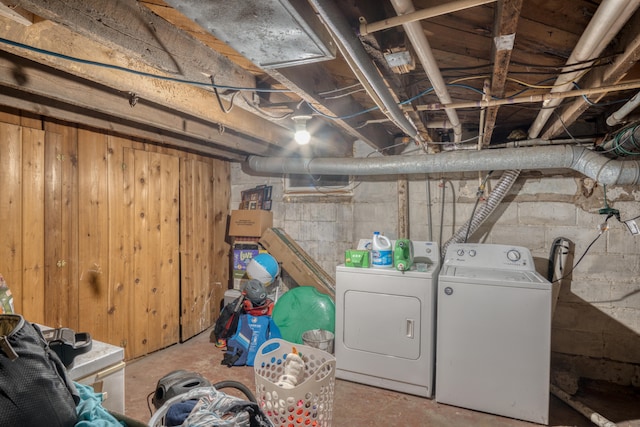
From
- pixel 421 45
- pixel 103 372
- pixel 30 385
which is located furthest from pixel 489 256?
pixel 30 385

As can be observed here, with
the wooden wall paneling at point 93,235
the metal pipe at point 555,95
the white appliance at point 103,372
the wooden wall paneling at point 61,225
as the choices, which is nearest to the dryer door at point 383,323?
the metal pipe at point 555,95

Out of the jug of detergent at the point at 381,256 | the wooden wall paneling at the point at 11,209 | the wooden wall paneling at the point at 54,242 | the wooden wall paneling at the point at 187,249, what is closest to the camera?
the wooden wall paneling at the point at 11,209

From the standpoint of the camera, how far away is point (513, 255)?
268cm

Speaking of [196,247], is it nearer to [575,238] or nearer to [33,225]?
[33,225]

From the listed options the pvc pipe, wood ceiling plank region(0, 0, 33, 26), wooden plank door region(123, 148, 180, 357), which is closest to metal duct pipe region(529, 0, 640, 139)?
wood ceiling plank region(0, 0, 33, 26)

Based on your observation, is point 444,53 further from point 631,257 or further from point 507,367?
point 631,257

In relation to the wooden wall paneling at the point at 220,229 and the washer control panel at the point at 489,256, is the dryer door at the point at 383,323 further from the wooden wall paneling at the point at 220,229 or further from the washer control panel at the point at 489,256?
the wooden wall paneling at the point at 220,229

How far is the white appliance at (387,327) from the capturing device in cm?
248

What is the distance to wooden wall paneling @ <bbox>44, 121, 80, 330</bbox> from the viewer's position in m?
2.37

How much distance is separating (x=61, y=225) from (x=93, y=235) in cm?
25

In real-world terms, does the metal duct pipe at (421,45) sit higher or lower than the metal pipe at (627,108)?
higher

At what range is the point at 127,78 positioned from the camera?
1684 millimetres

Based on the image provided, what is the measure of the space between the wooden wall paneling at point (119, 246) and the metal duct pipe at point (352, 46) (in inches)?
90.5

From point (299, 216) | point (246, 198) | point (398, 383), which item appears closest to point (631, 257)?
point (398, 383)
